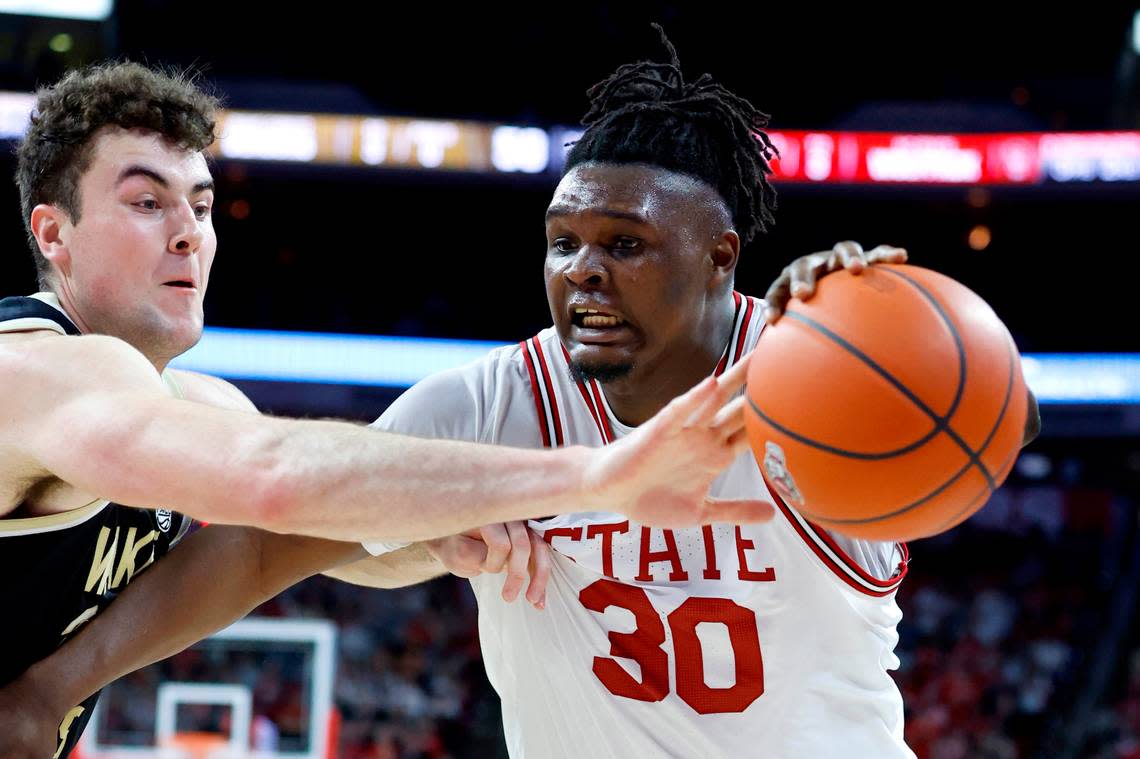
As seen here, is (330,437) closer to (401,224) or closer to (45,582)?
(45,582)

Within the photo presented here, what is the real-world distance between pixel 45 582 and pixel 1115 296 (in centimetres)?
1561

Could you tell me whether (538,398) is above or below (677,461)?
above

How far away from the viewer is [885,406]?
214cm

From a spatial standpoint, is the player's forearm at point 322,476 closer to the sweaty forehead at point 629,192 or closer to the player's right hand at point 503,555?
the player's right hand at point 503,555

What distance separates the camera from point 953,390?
2168 millimetres

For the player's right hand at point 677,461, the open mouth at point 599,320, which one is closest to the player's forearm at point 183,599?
the open mouth at point 599,320

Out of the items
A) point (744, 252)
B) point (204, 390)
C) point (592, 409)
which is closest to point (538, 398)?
point (592, 409)

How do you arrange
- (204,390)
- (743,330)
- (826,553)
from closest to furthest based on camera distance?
(826,553), (743,330), (204,390)

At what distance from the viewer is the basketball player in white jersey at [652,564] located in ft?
9.90

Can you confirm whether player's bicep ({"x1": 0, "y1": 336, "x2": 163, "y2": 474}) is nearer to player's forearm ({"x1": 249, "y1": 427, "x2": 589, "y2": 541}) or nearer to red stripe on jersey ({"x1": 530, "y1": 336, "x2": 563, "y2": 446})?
player's forearm ({"x1": 249, "y1": 427, "x2": 589, "y2": 541})

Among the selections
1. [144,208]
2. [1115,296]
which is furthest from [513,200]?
[144,208]

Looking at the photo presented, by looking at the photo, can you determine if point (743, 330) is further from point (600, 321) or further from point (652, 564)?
point (652, 564)

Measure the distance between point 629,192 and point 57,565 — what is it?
1.57m

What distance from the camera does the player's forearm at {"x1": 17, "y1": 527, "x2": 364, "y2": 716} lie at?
301 cm
